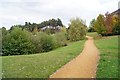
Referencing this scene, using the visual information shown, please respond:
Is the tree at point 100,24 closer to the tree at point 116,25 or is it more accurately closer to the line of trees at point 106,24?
the line of trees at point 106,24

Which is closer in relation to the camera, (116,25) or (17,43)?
(17,43)

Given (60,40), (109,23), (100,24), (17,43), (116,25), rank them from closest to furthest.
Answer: (17,43)
(60,40)
(100,24)
(109,23)
(116,25)

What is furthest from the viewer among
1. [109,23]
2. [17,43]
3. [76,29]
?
[76,29]

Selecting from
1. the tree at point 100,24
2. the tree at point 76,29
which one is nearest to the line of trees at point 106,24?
the tree at point 100,24

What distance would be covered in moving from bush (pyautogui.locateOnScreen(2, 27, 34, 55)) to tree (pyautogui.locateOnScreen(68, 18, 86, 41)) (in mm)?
17070

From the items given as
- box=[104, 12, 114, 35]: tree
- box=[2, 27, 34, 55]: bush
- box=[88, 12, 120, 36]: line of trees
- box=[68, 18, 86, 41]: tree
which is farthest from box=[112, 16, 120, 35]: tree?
box=[2, 27, 34, 55]: bush

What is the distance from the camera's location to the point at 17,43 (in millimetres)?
47781

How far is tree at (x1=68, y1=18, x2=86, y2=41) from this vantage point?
6366 centimetres

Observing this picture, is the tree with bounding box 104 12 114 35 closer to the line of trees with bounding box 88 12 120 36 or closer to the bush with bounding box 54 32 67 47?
the line of trees with bounding box 88 12 120 36

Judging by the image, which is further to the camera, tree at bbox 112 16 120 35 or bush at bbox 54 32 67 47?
tree at bbox 112 16 120 35

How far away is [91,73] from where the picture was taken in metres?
12.8

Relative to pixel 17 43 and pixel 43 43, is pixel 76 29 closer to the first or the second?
pixel 43 43

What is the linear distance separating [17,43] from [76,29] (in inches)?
804

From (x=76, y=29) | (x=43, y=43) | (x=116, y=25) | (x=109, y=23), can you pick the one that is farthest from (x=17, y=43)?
(x=116, y=25)
